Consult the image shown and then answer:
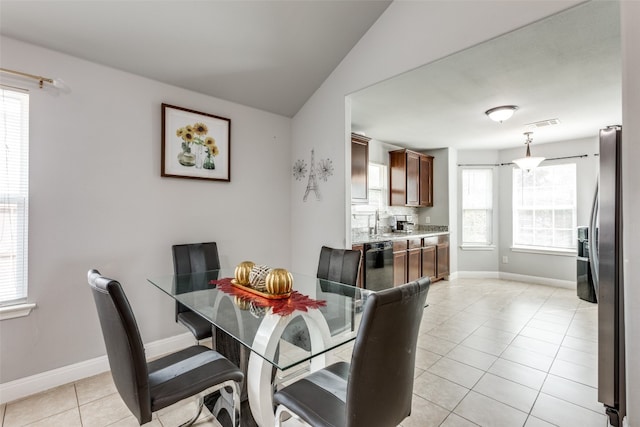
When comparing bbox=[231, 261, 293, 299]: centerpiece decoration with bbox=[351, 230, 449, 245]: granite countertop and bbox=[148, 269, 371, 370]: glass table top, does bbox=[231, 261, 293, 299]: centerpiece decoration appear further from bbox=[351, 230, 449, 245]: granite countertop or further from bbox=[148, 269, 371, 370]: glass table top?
bbox=[351, 230, 449, 245]: granite countertop

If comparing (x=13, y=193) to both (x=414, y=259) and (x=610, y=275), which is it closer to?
(x=610, y=275)

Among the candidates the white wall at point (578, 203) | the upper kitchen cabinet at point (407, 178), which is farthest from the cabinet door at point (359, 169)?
the white wall at point (578, 203)

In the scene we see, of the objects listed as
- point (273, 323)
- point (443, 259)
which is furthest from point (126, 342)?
point (443, 259)

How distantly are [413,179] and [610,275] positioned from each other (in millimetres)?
3634

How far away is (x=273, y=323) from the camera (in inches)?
55.3

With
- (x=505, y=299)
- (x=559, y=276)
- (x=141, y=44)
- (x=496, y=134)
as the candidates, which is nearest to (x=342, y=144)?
(x=141, y=44)

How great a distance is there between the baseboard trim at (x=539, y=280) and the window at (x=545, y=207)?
0.55 metres

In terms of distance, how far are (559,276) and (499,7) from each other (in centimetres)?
495

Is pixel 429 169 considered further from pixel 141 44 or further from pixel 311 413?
pixel 311 413

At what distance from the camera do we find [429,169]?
18.8ft

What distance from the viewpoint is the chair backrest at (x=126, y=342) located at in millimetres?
1167

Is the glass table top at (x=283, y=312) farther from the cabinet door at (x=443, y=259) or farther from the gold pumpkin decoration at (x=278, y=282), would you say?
the cabinet door at (x=443, y=259)

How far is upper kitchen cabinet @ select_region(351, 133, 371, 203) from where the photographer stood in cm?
386

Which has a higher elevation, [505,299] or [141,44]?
[141,44]
